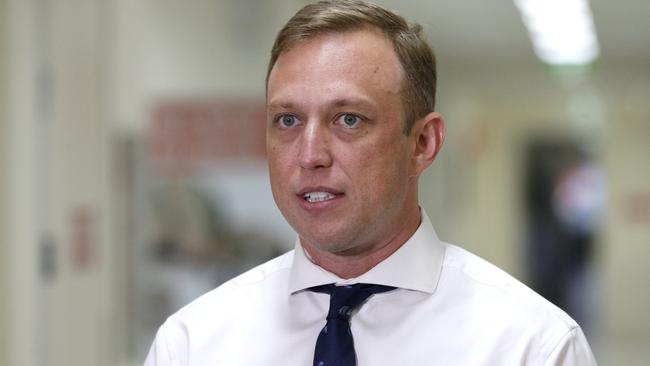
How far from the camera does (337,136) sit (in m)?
1.44

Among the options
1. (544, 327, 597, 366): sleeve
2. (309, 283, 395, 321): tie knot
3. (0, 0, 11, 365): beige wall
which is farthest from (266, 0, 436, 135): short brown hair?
(0, 0, 11, 365): beige wall

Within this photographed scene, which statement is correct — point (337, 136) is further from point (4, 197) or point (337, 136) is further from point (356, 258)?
point (4, 197)

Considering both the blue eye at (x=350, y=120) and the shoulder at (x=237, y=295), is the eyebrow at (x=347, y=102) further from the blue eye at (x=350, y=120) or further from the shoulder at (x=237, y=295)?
the shoulder at (x=237, y=295)

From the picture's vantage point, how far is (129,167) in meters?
4.84

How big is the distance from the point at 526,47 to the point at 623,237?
3098 mm

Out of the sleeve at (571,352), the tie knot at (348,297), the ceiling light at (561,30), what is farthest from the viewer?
the ceiling light at (561,30)

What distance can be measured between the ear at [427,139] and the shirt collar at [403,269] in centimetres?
11

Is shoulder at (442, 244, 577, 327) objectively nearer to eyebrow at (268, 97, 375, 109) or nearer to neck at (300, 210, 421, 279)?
neck at (300, 210, 421, 279)

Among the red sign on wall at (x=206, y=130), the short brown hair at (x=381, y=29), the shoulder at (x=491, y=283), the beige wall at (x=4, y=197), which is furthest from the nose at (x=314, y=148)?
the red sign on wall at (x=206, y=130)

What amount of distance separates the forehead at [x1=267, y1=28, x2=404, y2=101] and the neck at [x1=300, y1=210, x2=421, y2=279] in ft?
0.78

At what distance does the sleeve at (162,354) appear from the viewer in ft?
5.09

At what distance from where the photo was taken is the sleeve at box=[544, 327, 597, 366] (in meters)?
1.39

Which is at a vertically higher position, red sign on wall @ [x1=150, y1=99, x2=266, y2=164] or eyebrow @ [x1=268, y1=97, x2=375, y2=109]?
eyebrow @ [x1=268, y1=97, x2=375, y2=109]

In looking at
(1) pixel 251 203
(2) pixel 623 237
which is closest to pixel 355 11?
(1) pixel 251 203
